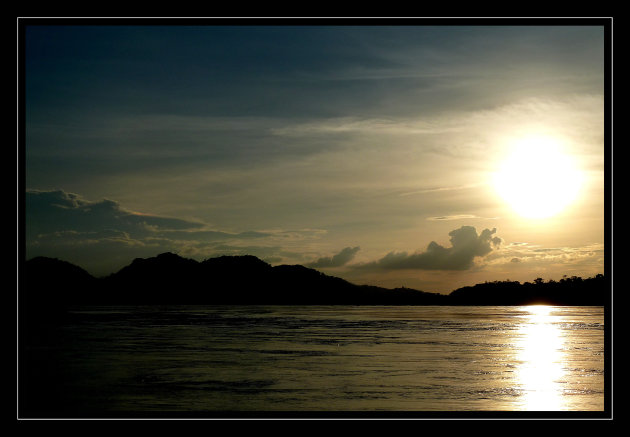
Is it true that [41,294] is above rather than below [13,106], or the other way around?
below

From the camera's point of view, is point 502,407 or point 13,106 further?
point 502,407

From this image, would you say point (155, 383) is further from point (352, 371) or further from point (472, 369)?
point (472, 369)

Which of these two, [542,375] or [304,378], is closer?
[304,378]

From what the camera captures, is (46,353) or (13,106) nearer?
(13,106)

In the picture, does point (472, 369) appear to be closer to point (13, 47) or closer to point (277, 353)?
point (277, 353)

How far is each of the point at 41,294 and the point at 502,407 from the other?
15282 centimetres
